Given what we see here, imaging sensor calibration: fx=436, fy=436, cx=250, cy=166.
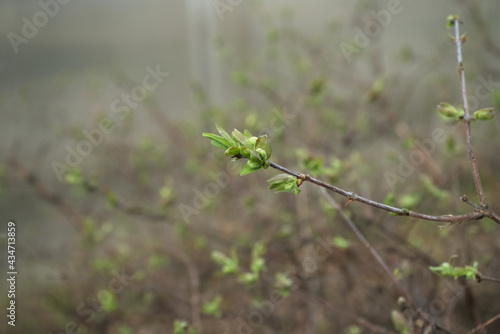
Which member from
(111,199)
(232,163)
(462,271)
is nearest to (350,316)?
(462,271)

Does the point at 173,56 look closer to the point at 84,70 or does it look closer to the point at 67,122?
the point at 84,70

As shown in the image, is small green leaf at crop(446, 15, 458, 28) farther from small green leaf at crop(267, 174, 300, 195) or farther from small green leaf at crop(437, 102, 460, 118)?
small green leaf at crop(267, 174, 300, 195)

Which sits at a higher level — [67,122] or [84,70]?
[84,70]

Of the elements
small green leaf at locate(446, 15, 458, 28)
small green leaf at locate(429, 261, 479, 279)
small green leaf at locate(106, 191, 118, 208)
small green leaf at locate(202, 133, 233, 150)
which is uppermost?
small green leaf at locate(446, 15, 458, 28)

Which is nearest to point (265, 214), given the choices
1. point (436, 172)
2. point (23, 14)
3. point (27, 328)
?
point (436, 172)

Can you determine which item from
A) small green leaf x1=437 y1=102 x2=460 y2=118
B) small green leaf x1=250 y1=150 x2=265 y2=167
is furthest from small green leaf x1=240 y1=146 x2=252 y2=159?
small green leaf x1=437 y1=102 x2=460 y2=118

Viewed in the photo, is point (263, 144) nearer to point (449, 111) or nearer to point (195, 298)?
point (449, 111)

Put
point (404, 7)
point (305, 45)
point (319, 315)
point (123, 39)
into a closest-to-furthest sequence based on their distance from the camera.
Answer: point (319, 315) → point (305, 45) → point (404, 7) → point (123, 39)

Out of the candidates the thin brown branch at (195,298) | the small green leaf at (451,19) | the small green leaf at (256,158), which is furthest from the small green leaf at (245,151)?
the thin brown branch at (195,298)
